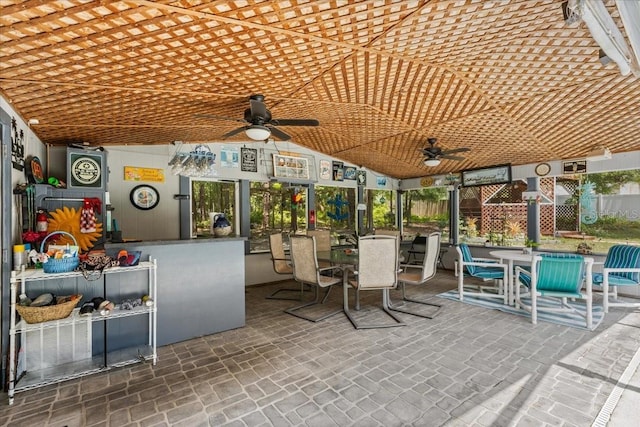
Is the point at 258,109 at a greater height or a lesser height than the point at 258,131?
greater

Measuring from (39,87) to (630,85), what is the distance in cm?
561

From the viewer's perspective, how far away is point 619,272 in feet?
14.7

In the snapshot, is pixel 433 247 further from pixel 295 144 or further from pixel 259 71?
pixel 295 144

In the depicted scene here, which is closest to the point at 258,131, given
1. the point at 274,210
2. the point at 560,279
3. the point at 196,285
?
the point at 196,285

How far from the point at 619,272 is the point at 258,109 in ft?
18.3

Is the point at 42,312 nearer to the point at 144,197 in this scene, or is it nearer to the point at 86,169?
the point at 86,169

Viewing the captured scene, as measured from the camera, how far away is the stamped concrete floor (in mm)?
2025

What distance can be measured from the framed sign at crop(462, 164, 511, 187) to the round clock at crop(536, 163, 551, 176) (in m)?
0.51

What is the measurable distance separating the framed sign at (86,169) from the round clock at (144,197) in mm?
995

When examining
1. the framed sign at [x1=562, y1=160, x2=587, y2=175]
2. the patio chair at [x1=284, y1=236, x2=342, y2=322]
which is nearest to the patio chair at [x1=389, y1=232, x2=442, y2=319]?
the patio chair at [x1=284, y1=236, x2=342, y2=322]

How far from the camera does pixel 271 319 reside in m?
3.99

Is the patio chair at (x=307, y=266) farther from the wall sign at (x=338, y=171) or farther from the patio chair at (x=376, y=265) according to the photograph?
the wall sign at (x=338, y=171)

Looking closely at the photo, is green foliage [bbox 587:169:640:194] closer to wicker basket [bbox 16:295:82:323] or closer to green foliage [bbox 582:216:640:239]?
green foliage [bbox 582:216:640:239]

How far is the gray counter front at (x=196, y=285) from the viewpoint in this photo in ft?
10.3
